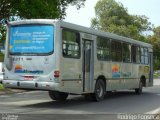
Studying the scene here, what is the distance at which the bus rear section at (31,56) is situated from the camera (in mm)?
16469

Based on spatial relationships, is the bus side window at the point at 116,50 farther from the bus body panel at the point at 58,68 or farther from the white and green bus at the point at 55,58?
the bus body panel at the point at 58,68

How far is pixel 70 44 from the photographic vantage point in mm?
17422

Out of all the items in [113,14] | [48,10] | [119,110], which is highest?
[113,14]

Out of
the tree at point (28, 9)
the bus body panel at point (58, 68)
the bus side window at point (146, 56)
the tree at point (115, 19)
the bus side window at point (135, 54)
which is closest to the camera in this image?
the bus body panel at point (58, 68)

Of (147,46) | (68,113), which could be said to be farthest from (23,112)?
(147,46)

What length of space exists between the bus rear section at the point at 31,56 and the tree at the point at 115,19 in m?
68.9

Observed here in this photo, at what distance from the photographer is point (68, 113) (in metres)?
14.9

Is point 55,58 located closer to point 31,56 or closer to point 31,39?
point 31,56

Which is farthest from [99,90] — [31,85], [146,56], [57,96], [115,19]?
[115,19]

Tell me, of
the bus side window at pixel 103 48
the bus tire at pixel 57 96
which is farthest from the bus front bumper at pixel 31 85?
the bus side window at pixel 103 48

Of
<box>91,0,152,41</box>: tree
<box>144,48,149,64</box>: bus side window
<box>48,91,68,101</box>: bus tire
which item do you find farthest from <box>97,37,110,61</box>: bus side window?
<box>91,0,152,41</box>: tree

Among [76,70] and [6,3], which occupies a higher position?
[6,3]

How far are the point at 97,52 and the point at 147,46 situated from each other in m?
8.21

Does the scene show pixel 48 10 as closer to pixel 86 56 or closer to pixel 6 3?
pixel 6 3
